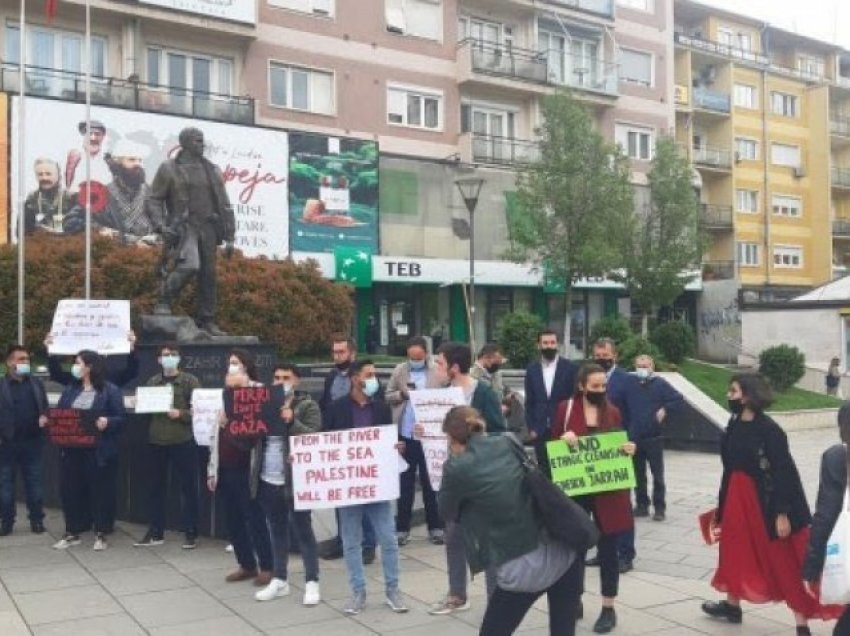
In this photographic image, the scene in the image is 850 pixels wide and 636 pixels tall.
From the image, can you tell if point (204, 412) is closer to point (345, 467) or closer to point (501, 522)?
point (345, 467)

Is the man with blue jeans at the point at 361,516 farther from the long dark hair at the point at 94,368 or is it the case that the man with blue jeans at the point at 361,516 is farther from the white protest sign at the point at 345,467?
the long dark hair at the point at 94,368

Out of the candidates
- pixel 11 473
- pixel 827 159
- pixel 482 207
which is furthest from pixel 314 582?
pixel 827 159

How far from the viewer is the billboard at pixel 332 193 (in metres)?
29.7

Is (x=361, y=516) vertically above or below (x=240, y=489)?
below

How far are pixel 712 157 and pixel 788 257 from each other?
856 cm

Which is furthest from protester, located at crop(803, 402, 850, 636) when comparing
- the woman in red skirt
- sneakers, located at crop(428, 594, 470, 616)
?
sneakers, located at crop(428, 594, 470, 616)

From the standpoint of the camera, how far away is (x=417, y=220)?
109 ft

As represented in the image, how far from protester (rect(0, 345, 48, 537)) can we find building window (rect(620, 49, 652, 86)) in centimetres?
3552

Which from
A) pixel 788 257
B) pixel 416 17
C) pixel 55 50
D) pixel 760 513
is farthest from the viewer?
pixel 788 257

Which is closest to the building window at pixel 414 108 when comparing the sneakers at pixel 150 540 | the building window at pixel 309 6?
the building window at pixel 309 6

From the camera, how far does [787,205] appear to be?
54.1 metres

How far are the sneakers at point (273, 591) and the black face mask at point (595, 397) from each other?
109 inches

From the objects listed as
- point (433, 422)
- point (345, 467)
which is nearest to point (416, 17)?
point (433, 422)

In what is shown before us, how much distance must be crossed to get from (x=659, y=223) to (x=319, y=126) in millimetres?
12259
